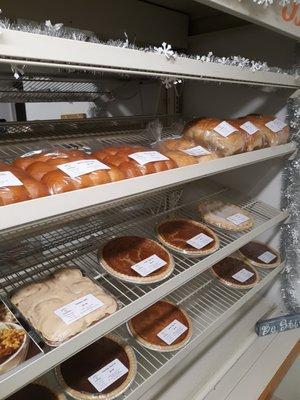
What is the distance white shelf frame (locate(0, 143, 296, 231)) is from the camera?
0.56 m

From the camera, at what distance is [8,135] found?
1.11 meters

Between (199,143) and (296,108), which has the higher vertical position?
(296,108)

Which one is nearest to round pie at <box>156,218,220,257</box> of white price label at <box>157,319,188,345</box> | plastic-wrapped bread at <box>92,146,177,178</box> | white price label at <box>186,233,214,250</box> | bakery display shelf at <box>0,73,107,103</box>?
white price label at <box>186,233,214,250</box>

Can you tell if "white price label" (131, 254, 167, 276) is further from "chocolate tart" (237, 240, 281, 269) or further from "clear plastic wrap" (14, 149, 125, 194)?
"chocolate tart" (237, 240, 281, 269)

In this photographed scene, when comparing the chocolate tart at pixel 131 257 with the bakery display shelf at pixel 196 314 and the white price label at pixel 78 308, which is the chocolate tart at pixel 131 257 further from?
the bakery display shelf at pixel 196 314

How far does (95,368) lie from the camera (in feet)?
3.42

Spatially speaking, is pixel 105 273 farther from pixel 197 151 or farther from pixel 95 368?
pixel 197 151

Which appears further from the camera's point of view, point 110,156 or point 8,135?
point 8,135

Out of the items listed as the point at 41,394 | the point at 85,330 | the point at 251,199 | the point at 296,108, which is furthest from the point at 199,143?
the point at 41,394

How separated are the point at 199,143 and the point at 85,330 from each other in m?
0.80

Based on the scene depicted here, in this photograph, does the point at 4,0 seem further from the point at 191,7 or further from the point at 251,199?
the point at 251,199

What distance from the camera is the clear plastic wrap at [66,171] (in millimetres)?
692

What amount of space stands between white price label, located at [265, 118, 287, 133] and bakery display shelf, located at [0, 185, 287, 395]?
1.38 ft

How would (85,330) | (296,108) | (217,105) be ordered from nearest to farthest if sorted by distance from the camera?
1. (85,330)
2. (296,108)
3. (217,105)
